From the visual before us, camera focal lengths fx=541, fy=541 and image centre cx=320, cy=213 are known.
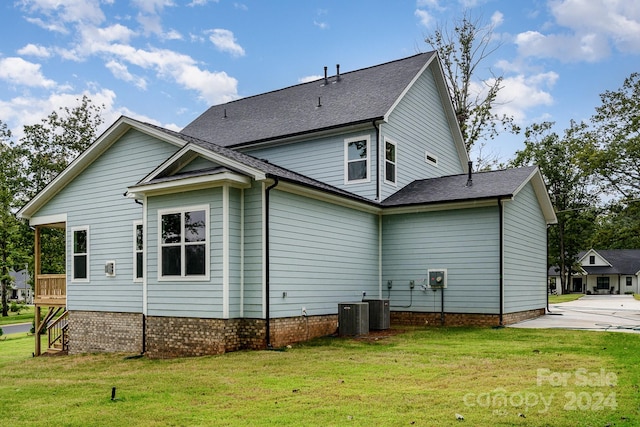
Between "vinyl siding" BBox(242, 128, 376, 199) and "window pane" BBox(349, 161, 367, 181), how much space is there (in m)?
0.22

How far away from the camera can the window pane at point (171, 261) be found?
1225 cm

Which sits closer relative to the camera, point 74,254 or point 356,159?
point 74,254

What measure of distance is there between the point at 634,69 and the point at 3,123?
44.9 m

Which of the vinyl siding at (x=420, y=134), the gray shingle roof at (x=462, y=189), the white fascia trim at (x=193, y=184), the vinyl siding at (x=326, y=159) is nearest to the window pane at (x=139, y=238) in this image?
the white fascia trim at (x=193, y=184)

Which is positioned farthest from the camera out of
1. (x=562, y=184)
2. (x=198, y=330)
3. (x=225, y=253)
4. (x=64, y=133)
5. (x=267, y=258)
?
(x=562, y=184)

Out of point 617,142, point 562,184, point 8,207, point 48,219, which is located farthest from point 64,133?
point 562,184

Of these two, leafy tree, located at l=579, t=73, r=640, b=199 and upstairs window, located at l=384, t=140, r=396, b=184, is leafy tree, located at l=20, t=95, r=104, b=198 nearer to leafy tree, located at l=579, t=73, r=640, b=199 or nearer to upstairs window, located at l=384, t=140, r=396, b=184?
upstairs window, located at l=384, t=140, r=396, b=184

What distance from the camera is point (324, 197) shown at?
13.5m

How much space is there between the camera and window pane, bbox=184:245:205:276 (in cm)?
1184

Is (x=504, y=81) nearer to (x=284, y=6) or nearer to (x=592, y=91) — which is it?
(x=592, y=91)

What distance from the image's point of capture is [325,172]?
56.4 ft

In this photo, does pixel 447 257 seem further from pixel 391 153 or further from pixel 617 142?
pixel 617 142

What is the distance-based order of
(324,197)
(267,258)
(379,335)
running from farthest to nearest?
(324,197)
(379,335)
(267,258)

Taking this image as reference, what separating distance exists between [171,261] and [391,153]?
7.94m
